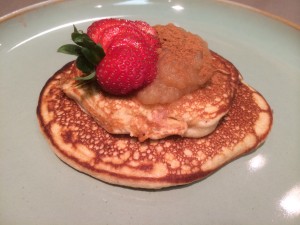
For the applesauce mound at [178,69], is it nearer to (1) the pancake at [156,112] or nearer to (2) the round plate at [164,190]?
(1) the pancake at [156,112]

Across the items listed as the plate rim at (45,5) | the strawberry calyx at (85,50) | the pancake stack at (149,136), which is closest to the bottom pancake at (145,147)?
the pancake stack at (149,136)

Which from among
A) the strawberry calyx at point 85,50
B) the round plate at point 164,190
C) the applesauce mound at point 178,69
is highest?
the strawberry calyx at point 85,50

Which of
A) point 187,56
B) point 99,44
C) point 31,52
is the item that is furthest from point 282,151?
point 31,52

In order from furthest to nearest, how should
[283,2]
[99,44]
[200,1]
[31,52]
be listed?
[283,2] < [200,1] < [31,52] < [99,44]

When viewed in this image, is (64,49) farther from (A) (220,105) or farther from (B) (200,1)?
(B) (200,1)

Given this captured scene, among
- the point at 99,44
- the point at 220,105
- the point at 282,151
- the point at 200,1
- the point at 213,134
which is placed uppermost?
the point at 99,44

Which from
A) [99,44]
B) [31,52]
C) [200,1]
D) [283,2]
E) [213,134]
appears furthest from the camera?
[283,2]

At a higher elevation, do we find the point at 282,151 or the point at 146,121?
the point at 146,121
